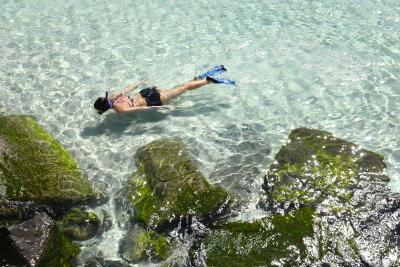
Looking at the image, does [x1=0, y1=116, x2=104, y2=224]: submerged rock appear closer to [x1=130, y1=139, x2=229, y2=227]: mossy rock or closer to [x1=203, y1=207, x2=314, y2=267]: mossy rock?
[x1=130, y1=139, x2=229, y2=227]: mossy rock

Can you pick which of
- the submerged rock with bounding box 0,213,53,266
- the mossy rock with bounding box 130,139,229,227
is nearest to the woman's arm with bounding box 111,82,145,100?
the mossy rock with bounding box 130,139,229,227

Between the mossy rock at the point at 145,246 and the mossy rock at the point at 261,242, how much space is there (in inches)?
34.8

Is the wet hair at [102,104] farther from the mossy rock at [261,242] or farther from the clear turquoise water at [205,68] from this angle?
the mossy rock at [261,242]

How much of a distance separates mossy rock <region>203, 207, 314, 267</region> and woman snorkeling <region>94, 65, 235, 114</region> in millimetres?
5005

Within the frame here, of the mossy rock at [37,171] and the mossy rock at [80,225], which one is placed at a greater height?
the mossy rock at [37,171]

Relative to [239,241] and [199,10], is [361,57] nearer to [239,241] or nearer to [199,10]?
[199,10]

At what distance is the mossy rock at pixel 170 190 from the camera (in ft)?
30.0

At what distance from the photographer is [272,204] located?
9523mm

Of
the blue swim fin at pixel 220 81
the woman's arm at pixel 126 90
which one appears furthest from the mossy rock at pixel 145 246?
the blue swim fin at pixel 220 81

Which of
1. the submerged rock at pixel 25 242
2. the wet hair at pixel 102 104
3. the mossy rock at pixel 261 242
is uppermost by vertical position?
the wet hair at pixel 102 104

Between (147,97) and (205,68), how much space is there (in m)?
3.07

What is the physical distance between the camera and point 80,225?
30.0 ft

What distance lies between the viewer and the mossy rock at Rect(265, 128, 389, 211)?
31.2 ft

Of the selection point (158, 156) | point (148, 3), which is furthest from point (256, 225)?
point (148, 3)
